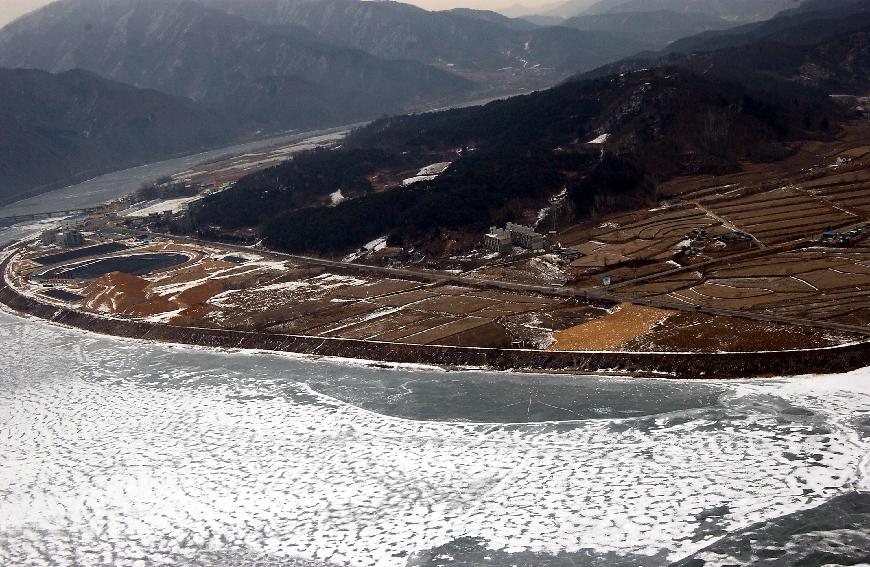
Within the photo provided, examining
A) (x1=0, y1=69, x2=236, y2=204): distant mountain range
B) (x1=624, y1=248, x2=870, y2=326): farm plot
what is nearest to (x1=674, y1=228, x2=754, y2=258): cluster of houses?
(x1=624, y1=248, x2=870, y2=326): farm plot

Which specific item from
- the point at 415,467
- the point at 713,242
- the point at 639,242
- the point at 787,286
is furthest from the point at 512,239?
the point at 415,467

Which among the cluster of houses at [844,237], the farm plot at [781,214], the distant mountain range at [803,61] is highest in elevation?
the distant mountain range at [803,61]

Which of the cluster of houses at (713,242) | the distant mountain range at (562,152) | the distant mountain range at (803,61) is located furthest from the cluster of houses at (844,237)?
the distant mountain range at (803,61)

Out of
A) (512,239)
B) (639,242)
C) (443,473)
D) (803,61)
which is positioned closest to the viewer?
(443,473)

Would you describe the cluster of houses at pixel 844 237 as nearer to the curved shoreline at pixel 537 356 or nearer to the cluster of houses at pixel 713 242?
the cluster of houses at pixel 713 242

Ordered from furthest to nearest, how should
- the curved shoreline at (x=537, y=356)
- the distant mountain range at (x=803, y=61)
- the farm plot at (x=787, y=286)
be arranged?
the distant mountain range at (x=803, y=61), the farm plot at (x=787, y=286), the curved shoreline at (x=537, y=356)

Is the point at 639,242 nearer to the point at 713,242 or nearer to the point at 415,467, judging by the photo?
the point at 713,242

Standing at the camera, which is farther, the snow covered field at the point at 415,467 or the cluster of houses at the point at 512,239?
Answer: the cluster of houses at the point at 512,239
